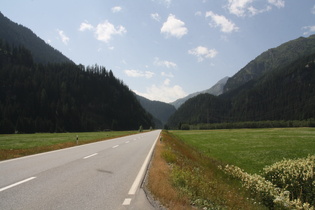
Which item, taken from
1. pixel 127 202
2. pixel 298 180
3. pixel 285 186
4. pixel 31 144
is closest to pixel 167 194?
pixel 127 202

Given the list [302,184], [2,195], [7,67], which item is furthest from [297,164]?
[7,67]

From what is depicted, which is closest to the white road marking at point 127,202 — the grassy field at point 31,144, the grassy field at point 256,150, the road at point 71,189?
the road at point 71,189

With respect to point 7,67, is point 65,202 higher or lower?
lower

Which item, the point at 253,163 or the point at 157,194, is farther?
the point at 253,163

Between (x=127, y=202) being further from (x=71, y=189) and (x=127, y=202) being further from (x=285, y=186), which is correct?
(x=285, y=186)

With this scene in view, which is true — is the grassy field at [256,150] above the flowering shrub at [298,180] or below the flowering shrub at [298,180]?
below

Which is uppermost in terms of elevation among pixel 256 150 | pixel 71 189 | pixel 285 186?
pixel 71 189

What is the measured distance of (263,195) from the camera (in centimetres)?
801

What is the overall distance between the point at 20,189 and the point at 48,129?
396 feet

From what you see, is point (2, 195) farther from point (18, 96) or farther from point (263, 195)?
point (18, 96)

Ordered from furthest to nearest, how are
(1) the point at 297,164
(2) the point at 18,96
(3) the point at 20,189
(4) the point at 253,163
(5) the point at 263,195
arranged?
(2) the point at 18,96, (4) the point at 253,163, (1) the point at 297,164, (5) the point at 263,195, (3) the point at 20,189

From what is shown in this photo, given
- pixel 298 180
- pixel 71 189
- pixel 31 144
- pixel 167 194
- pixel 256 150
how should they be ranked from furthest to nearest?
→ pixel 256 150, pixel 31 144, pixel 298 180, pixel 71 189, pixel 167 194

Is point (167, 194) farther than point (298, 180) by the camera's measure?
No

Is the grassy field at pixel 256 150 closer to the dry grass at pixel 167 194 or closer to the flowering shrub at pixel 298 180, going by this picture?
the flowering shrub at pixel 298 180
